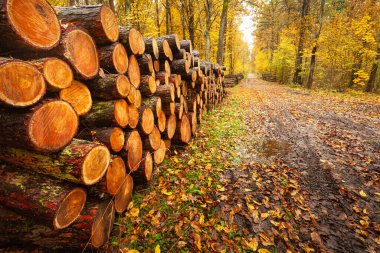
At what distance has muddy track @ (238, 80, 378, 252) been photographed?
98.0 inches

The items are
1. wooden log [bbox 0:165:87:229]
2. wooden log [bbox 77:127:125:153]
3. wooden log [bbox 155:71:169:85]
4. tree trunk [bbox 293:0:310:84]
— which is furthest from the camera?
tree trunk [bbox 293:0:310:84]

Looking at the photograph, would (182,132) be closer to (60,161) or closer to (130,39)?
(130,39)

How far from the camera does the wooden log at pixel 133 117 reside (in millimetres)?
3095

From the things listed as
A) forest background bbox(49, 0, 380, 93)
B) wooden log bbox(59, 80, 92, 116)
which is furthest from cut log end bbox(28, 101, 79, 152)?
forest background bbox(49, 0, 380, 93)

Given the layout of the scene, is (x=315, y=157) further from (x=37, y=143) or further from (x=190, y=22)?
(x=190, y=22)

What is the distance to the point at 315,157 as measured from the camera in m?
4.32

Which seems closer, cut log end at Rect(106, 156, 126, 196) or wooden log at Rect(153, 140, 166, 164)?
cut log end at Rect(106, 156, 126, 196)

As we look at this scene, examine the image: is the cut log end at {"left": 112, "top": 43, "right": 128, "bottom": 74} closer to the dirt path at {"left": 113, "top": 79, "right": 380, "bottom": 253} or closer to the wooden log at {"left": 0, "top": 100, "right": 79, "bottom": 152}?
the wooden log at {"left": 0, "top": 100, "right": 79, "bottom": 152}

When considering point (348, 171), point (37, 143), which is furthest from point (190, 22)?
point (37, 143)

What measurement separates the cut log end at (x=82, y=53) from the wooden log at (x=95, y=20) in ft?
0.82

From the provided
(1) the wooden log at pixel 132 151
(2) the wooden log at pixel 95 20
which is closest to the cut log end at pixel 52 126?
(1) the wooden log at pixel 132 151

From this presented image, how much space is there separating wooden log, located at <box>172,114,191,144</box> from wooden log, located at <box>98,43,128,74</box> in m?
2.09

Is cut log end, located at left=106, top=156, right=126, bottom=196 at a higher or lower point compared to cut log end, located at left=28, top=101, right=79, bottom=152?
lower

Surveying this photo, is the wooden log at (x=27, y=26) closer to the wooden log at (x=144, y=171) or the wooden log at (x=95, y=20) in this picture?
the wooden log at (x=95, y=20)
